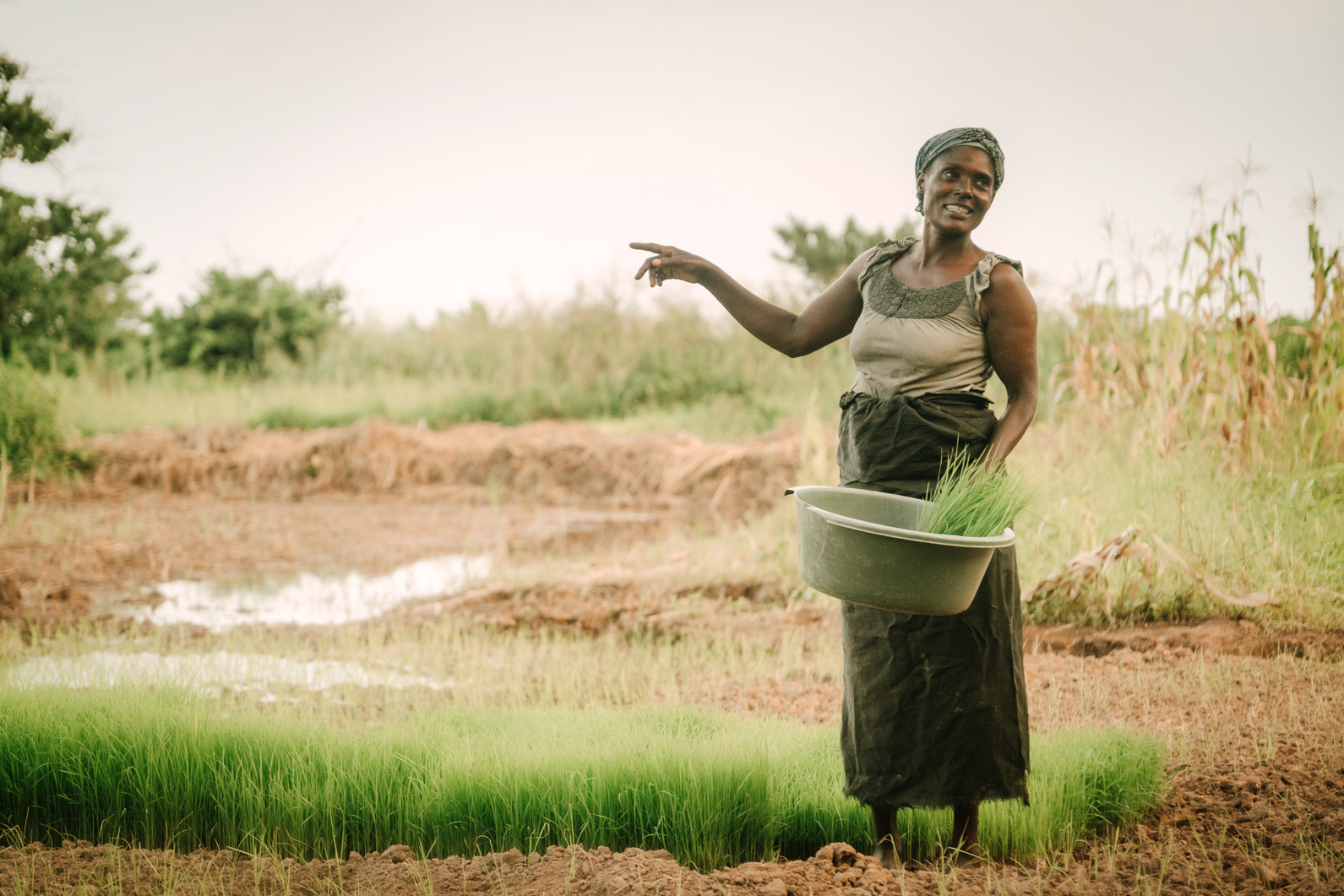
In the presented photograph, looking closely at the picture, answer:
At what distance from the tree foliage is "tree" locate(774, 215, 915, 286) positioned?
7.30 meters

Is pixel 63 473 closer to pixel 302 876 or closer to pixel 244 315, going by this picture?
pixel 244 315

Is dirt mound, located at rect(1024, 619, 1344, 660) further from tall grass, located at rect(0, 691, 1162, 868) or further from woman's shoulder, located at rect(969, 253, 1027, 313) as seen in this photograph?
woman's shoulder, located at rect(969, 253, 1027, 313)

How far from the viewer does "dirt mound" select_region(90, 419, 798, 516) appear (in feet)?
27.8

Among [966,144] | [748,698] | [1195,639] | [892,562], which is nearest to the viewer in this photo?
[892,562]

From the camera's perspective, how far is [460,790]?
236 cm

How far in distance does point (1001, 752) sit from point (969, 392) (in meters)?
0.84

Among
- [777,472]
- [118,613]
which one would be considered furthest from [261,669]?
[777,472]

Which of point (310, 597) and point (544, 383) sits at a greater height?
point (544, 383)

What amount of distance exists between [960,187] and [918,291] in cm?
25

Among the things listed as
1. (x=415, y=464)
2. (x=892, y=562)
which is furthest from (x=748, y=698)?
(x=415, y=464)

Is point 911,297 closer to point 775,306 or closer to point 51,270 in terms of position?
point 775,306

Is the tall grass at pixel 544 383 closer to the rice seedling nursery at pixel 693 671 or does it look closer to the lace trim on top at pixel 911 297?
the rice seedling nursery at pixel 693 671

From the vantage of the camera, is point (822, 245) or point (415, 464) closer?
point (415, 464)

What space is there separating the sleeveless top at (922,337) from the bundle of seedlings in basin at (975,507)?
265 millimetres
